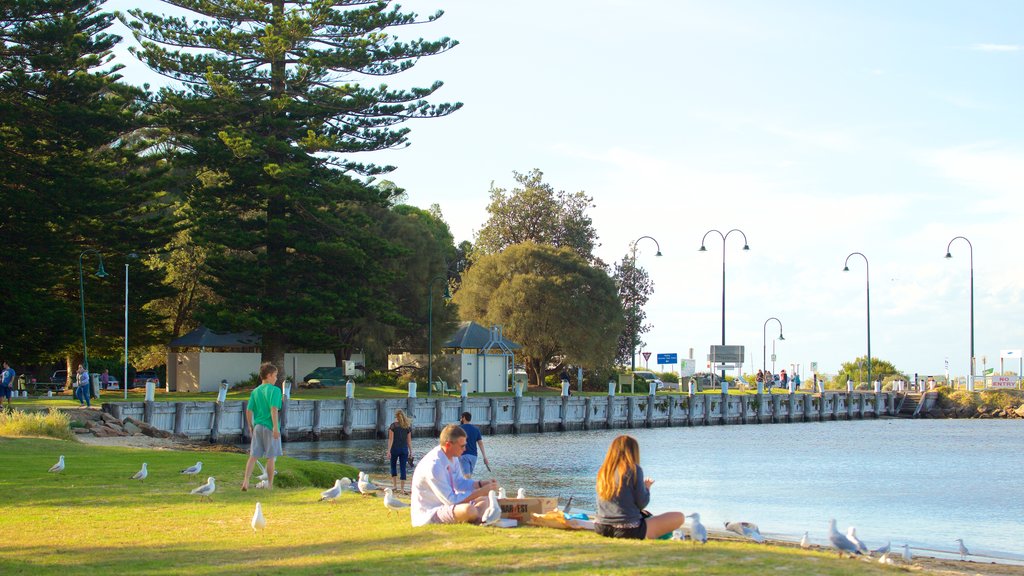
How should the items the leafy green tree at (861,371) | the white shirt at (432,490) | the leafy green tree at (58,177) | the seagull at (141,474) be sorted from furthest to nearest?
the leafy green tree at (861,371) < the leafy green tree at (58,177) < the seagull at (141,474) < the white shirt at (432,490)

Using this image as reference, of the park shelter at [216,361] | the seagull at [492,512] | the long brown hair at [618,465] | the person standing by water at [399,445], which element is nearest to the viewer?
the long brown hair at [618,465]

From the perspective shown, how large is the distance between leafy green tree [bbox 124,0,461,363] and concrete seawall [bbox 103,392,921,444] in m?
6.79

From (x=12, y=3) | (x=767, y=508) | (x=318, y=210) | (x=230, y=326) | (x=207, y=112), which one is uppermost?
(x=12, y=3)

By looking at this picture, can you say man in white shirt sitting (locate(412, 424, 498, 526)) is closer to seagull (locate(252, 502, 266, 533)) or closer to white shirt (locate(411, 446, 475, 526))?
white shirt (locate(411, 446, 475, 526))

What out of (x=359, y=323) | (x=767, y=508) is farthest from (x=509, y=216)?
(x=767, y=508)

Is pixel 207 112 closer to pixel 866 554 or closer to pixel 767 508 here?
pixel 767 508

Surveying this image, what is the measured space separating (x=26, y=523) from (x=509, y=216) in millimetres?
70168

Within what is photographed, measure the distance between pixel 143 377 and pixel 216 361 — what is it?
24.0ft

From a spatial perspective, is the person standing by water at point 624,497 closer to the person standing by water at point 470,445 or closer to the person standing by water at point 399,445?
the person standing by water at point 470,445

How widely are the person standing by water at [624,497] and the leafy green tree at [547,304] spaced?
59108 mm

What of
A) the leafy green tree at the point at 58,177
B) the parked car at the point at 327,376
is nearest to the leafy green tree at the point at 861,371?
the parked car at the point at 327,376

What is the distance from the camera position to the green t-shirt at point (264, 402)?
1505 centimetres

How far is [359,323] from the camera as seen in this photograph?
57.2 m

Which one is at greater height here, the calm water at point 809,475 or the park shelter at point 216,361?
the park shelter at point 216,361
